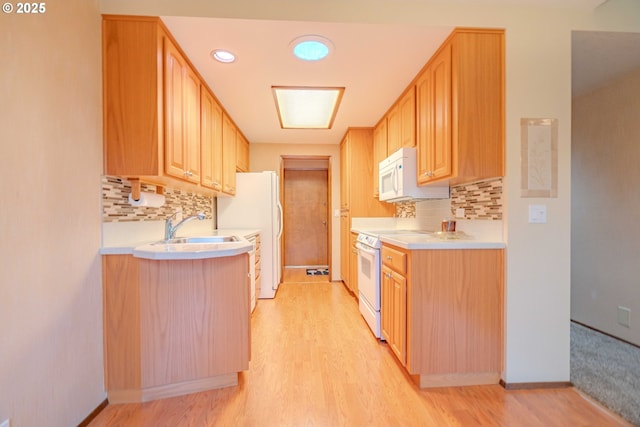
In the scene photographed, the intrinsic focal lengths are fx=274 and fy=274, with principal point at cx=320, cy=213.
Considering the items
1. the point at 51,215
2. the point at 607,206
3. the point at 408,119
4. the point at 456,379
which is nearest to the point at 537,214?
the point at 456,379

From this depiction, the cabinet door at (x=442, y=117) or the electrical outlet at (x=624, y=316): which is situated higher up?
the cabinet door at (x=442, y=117)

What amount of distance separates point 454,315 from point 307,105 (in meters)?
2.52

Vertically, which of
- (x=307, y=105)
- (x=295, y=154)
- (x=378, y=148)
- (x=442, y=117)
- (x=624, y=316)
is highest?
(x=307, y=105)

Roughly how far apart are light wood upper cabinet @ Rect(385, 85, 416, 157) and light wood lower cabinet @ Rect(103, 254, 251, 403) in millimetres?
1870

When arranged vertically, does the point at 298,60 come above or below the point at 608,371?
above

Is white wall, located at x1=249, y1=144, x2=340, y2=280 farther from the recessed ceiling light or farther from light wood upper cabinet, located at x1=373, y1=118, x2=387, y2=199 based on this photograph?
the recessed ceiling light

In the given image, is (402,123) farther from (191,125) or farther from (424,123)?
(191,125)

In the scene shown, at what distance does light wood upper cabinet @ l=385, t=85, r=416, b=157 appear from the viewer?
235 cm

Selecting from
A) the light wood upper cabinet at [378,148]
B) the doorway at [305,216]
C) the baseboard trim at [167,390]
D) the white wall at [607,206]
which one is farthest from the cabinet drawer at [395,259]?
the doorway at [305,216]

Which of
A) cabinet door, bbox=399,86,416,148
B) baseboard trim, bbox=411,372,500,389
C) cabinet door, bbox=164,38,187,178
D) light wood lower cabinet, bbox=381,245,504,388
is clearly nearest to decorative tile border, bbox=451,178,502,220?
light wood lower cabinet, bbox=381,245,504,388

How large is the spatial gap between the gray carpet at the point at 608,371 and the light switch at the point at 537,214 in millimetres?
1039

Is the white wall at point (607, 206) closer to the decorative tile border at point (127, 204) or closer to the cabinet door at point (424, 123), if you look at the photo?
the cabinet door at point (424, 123)

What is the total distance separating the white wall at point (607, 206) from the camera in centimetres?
225

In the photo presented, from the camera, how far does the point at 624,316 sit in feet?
7.45
